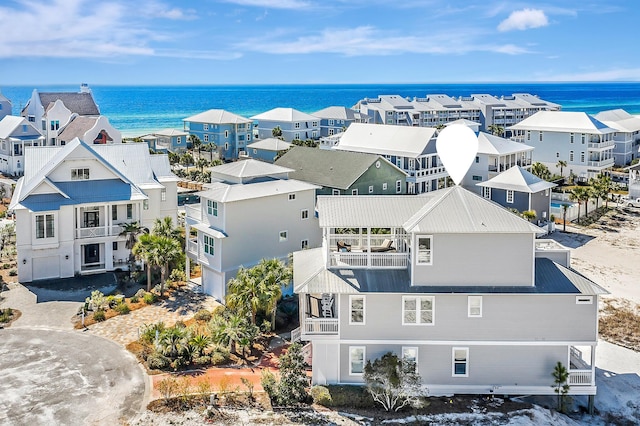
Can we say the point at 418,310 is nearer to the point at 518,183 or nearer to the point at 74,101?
the point at 518,183

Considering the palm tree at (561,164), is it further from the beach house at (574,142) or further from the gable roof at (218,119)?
the gable roof at (218,119)

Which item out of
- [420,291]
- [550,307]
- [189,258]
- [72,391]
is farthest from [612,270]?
[72,391]

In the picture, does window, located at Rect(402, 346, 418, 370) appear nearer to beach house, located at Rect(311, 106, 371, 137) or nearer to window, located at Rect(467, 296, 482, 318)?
window, located at Rect(467, 296, 482, 318)

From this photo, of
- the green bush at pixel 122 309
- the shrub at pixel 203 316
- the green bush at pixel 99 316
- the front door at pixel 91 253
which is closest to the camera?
the green bush at pixel 99 316

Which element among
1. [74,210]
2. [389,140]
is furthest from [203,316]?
[389,140]

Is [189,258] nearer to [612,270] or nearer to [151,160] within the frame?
[151,160]

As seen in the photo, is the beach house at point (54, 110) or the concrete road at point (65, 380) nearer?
the concrete road at point (65, 380)

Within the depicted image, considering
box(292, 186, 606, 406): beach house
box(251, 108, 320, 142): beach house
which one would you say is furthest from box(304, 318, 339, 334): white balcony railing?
box(251, 108, 320, 142): beach house

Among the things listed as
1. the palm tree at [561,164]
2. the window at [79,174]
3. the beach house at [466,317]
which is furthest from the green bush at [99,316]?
the palm tree at [561,164]

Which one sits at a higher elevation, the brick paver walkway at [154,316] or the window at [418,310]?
the window at [418,310]
